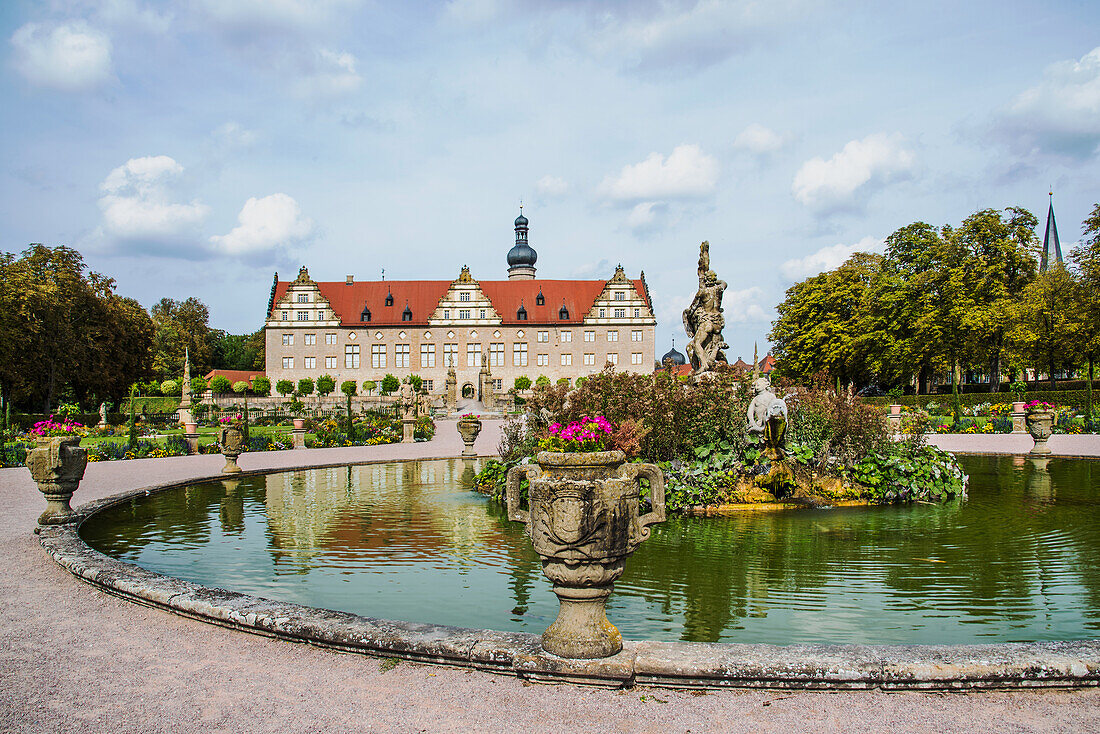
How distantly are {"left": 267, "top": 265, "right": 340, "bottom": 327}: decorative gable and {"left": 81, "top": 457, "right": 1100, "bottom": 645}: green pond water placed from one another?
55.2 meters

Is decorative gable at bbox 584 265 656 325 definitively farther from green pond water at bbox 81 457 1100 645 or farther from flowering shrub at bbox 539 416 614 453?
flowering shrub at bbox 539 416 614 453

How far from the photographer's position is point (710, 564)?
6.36 metres

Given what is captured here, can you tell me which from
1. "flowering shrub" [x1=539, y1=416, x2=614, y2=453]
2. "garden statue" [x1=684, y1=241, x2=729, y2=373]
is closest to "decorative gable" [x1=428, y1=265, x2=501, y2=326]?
"garden statue" [x1=684, y1=241, x2=729, y2=373]

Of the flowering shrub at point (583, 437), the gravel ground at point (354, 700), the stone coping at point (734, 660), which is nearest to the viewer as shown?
the gravel ground at point (354, 700)

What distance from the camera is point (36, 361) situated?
1293 inches

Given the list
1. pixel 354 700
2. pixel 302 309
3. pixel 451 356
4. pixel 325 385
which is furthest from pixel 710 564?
pixel 302 309

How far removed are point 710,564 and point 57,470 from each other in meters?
7.16

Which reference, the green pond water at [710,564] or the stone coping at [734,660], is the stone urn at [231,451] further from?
the stone coping at [734,660]

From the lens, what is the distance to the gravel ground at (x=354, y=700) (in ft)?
9.96

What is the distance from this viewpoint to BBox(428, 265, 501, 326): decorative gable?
64.7 meters

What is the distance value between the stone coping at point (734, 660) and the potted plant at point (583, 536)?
14cm

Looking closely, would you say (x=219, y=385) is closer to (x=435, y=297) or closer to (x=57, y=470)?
(x=435, y=297)

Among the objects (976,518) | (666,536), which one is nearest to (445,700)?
(666,536)

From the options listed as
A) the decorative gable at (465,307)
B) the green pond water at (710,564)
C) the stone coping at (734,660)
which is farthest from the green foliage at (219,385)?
the stone coping at (734,660)
